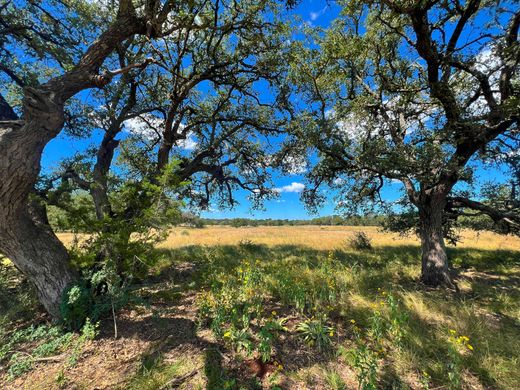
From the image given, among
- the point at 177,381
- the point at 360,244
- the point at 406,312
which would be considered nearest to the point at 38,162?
the point at 177,381

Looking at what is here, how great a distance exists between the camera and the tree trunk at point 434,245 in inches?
261

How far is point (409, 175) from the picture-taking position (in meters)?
5.57

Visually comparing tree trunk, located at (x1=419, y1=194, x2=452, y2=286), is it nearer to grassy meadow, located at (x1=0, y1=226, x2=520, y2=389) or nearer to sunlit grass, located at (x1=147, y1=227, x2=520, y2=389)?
sunlit grass, located at (x1=147, y1=227, x2=520, y2=389)

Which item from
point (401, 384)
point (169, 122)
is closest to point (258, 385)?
point (401, 384)

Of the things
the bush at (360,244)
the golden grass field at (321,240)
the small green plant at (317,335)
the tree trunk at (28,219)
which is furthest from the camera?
the golden grass field at (321,240)

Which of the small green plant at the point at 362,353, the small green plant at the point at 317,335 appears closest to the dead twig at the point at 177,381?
the small green plant at the point at 317,335

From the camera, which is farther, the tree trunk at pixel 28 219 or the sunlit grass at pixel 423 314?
the tree trunk at pixel 28 219

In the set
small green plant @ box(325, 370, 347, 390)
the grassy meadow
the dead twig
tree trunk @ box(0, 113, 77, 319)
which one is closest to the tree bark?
tree trunk @ box(0, 113, 77, 319)

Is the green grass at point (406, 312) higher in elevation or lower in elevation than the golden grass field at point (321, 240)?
lower

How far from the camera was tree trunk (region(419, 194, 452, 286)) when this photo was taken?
261 inches

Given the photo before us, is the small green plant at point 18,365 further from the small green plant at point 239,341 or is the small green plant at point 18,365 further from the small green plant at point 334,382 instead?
the small green plant at point 334,382

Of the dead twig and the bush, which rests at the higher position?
the bush

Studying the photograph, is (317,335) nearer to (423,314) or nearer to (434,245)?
(423,314)

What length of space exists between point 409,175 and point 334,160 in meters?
2.30
